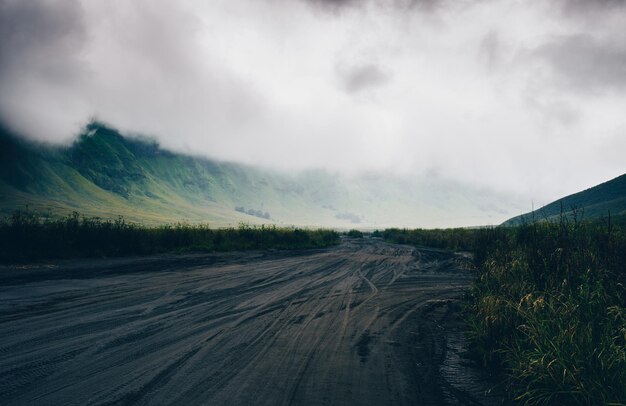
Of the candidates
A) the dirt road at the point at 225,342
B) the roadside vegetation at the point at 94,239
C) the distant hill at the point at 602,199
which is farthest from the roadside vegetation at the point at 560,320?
the distant hill at the point at 602,199

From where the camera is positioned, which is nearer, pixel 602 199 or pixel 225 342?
pixel 225 342

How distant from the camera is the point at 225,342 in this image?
19.7ft

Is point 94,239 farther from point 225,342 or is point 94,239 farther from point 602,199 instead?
point 602,199

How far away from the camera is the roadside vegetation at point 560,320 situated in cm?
413

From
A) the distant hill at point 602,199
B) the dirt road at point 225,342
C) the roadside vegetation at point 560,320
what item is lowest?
the dirt road at point 225,342

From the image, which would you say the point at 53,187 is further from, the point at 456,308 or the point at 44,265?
the point at 456,308

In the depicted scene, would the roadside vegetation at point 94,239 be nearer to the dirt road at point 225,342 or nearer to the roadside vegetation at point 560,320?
the dirt road at point 225,342

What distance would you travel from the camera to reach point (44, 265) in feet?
43.1

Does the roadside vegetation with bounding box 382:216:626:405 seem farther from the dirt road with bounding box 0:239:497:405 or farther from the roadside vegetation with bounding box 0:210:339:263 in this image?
the roadside vegetation with bounding box 0:210:339:263

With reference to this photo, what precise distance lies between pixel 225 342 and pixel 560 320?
5256 millimetres

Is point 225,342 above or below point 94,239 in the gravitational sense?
below

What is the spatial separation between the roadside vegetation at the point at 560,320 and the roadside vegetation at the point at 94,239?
52.6 ft

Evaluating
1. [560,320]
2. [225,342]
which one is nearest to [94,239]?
[225,342]

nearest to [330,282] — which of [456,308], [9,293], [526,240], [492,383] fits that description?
[456,308]
